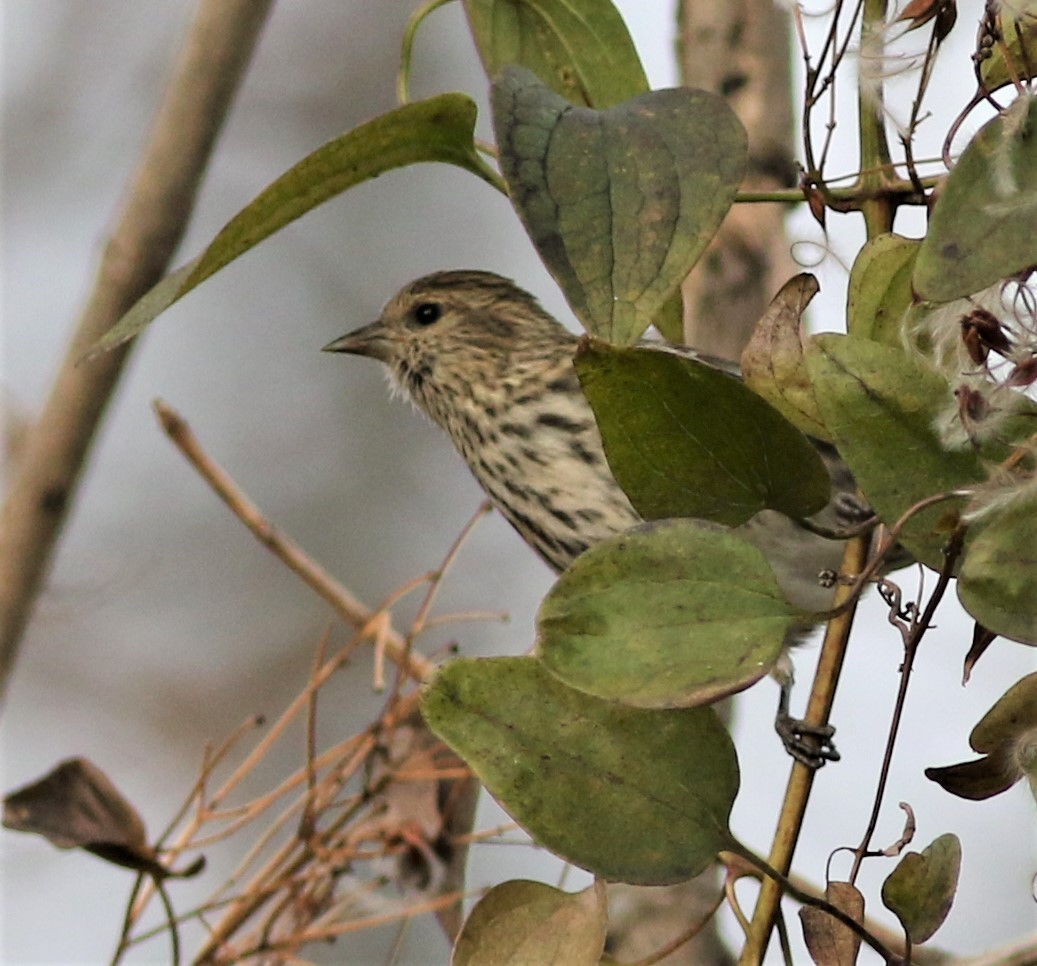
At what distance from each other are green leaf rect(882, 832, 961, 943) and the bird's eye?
1458mm

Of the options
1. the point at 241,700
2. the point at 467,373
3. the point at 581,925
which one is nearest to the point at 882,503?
the point at 581,925

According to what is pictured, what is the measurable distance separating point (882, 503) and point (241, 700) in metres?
3.04

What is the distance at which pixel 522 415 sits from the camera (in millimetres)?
1765

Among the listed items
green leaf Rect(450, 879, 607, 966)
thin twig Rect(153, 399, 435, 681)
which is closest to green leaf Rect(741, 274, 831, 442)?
green leaf Rect(450, 879, 607, 966)

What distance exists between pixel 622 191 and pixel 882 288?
14 cm

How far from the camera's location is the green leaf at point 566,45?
1.03 meters

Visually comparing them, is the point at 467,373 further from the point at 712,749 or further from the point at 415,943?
the point at 712,749

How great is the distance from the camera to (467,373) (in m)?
1.92

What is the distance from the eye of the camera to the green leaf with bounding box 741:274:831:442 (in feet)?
2.32

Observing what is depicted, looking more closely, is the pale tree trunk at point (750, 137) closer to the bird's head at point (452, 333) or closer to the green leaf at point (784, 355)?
the bird's head at point (452, 333)

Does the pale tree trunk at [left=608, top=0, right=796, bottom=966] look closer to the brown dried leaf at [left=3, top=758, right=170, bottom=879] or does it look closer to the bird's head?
the bird's head

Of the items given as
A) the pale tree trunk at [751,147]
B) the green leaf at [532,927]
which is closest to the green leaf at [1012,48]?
the green leaf at [532,927]

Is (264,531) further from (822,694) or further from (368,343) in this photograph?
(822,694)

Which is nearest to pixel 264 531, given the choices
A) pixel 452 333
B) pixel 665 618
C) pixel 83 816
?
pixel 83 816
